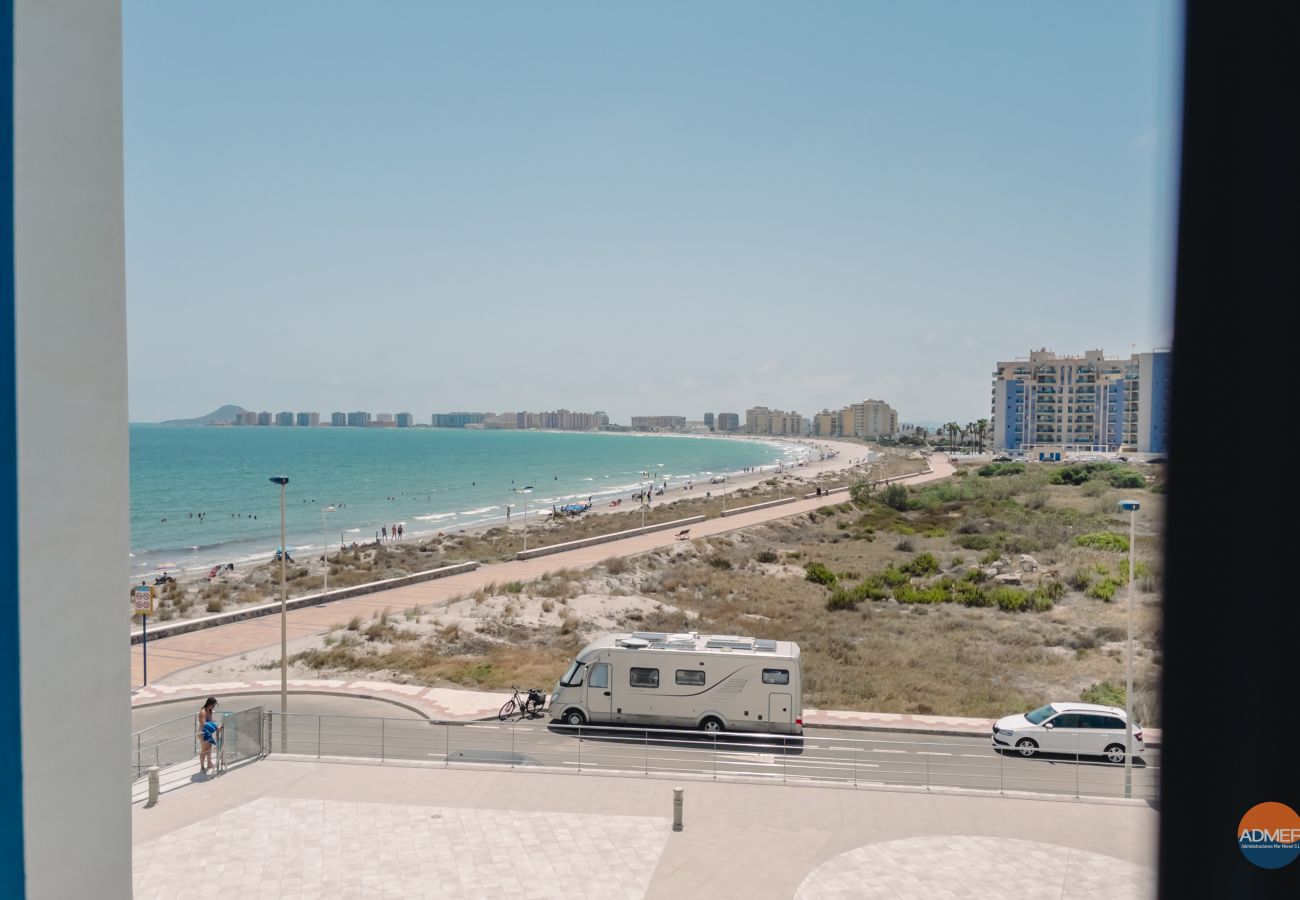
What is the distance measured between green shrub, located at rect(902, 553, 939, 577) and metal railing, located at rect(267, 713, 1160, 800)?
63.7 feet

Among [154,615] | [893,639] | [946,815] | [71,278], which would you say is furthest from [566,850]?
[154,615]

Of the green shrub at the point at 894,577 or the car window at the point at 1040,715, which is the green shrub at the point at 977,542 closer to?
the green shrub at the point at 894,577

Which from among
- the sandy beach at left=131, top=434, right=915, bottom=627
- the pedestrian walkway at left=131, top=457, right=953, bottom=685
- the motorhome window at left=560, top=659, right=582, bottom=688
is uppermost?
the motorhome window at left=560, top=659, right=582, bottom=688

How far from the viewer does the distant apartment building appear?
11162 cm

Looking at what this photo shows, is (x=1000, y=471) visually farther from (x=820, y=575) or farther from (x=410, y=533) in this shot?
(x=410, y=533)

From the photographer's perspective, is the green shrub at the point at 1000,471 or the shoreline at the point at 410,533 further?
the green shrub at the point at 1000,471

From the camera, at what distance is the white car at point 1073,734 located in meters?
15.0

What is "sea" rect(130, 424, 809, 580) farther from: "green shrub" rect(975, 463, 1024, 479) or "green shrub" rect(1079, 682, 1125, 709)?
"green shrub" rect(975, 463, 1024, 479)

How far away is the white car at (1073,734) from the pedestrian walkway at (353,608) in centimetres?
1942

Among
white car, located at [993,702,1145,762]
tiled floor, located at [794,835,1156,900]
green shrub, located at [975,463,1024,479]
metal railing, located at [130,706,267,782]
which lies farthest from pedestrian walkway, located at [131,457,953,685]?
green shrub, located at [975,463,1024,479]

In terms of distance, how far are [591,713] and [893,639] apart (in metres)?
11.5

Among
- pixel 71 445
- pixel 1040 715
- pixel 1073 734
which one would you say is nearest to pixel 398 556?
pixel 1040 715

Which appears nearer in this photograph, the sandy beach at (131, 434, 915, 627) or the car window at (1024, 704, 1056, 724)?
the car window at (1024, 704, 1056, 724)

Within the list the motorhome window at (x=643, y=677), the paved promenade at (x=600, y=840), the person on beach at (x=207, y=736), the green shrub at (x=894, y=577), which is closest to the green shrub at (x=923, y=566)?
the green shrub at (x=894, y=577)
